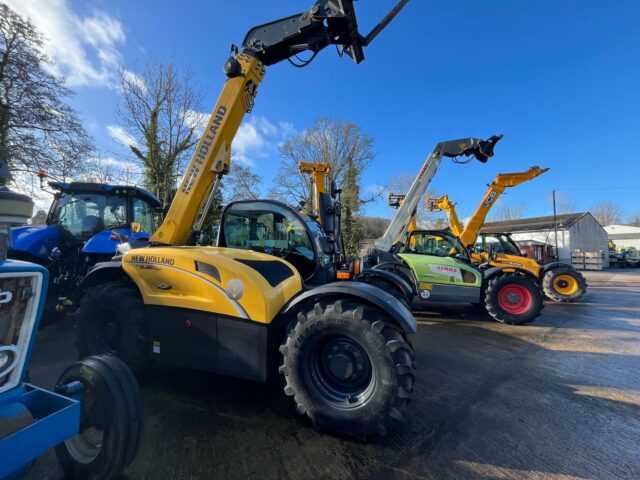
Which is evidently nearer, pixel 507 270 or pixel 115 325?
pixel 115 325

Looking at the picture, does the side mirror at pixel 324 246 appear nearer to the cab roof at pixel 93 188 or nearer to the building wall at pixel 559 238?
the cab roof at pixel 93 188

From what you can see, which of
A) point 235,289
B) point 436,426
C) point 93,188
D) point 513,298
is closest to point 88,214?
point 93,188

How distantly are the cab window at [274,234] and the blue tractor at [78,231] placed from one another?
242cm

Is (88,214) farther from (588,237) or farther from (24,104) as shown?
(588,237)

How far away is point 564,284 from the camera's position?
31.7 feet

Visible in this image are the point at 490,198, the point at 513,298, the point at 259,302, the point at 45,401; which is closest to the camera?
the point at 45,401

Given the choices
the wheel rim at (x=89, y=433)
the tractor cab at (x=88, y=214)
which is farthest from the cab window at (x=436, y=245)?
the wheel rim at (x=89, y=433)

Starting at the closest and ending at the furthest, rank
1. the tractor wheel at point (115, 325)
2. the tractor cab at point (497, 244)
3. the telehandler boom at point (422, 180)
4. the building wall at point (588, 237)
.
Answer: the tractor wheel at point (115, 325) → the telehandler boom at point (422, 180) → the tractor cab at point (497, 244) → the building wall at point (588, 237)

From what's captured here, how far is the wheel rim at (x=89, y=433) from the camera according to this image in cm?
186

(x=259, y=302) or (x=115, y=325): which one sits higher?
(x=259, y=302)

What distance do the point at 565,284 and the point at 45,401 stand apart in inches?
480

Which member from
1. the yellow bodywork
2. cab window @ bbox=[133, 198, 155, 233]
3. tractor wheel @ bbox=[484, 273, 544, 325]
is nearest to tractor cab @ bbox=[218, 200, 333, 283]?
the yellow bodywork

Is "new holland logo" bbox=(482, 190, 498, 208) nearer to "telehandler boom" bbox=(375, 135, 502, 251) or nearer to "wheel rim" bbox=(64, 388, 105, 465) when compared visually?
"telehandler boom" bbox=(375, 135, 502, 251)

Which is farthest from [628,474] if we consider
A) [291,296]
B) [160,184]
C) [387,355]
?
[160,184]
